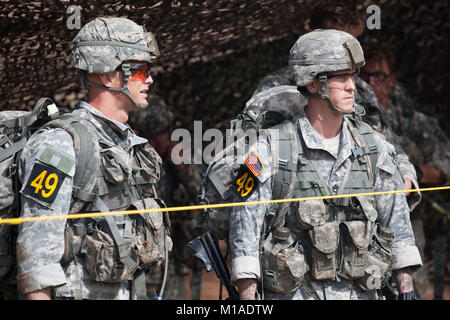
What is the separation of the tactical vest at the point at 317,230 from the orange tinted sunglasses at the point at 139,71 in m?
0.77

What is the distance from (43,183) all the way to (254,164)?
119 centimetres

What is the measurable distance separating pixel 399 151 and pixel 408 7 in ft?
10.9

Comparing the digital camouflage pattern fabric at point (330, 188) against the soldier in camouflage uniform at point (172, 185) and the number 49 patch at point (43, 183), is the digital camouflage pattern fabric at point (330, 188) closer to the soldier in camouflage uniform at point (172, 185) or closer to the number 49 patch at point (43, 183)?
the number 49 patch at point (43, 183)

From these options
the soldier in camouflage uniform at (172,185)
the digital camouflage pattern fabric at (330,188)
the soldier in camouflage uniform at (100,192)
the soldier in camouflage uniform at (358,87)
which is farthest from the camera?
the soldier in camouflage uniform at (172,185)

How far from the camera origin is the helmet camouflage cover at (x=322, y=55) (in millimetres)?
4883

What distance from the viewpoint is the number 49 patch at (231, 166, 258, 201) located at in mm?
4805

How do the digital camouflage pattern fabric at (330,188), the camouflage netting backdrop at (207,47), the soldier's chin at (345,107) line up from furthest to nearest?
the camouflage netting backdrop at (207,47)
the soldier's chin at (345,107)
the digital camouflage pattern fabric at (330,188)

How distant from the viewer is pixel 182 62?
332 inches

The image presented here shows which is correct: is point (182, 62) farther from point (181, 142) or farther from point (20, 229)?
point (20, 229)

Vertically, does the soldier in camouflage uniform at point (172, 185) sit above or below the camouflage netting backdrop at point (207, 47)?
below

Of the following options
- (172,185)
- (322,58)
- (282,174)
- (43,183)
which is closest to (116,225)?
(43,183)

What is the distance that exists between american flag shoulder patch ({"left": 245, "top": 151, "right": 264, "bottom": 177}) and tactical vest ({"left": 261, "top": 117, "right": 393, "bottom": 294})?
0.36 ft

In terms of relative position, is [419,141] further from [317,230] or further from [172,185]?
[317,230]

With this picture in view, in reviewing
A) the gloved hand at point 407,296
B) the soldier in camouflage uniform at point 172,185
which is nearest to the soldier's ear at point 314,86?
the gloved hand at point 407,296
